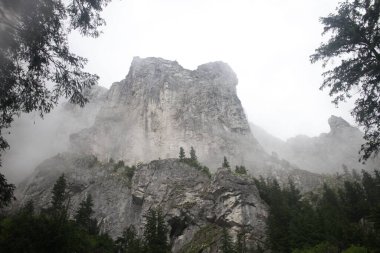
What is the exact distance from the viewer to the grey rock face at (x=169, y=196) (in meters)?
→ 73.8

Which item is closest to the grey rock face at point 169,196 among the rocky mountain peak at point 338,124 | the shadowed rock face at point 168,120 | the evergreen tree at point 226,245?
the evergreen tree at point 226,245

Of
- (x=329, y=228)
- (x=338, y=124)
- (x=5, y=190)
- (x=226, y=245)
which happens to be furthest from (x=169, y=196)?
(x=338, y=124)

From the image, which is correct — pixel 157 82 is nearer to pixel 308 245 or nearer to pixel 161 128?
pixel 161 128

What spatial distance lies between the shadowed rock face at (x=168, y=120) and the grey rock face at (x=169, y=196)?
31.9 meters

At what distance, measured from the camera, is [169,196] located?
290 ft

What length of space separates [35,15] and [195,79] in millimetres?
162856

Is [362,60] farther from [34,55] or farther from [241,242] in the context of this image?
[241,242]

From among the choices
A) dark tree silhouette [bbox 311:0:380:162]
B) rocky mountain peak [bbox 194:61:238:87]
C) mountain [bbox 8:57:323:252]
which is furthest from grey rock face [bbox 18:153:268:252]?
rocky mountain peak [bbox 194:61:238:87]

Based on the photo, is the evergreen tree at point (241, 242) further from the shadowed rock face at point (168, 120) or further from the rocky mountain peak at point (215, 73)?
the rocky mountain peak at point (215, 73)

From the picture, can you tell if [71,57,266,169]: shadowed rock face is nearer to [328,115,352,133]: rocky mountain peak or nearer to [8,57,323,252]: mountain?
[8,57,323,252]: mountain

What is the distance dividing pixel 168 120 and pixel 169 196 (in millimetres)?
71665

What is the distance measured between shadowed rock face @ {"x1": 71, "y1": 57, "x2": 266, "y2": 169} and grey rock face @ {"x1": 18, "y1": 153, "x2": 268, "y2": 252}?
31865 mm

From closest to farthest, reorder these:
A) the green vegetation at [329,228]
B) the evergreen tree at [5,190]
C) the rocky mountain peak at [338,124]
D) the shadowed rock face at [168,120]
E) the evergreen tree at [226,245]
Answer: the evergreen tree at [5,190] → the green vegetation at [329,228] → the evergreen tree at [226,245] → the shadowed rock face at [168,120] → the rocky mountain peak at [338,124]

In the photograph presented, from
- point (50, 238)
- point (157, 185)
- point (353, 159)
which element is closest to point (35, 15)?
point (50, 238)
